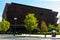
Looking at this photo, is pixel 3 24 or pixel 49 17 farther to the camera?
pixel 49 17

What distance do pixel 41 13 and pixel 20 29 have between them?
32.9ft

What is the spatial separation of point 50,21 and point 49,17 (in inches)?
62.8

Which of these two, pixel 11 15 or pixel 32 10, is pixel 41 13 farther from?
pixel 11 15

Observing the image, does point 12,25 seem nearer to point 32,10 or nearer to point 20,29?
point 20,29

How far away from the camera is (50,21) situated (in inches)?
2677

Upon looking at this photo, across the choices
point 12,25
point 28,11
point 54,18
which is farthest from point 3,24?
point 54,18

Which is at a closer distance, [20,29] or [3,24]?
[3,24]

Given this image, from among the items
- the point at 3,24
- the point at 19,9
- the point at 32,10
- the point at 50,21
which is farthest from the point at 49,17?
the point at 3,24

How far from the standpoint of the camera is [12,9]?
217 feet

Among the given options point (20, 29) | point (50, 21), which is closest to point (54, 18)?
point (50, 21)

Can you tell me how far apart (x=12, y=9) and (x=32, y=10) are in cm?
747

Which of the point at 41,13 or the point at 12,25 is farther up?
the point at 41,13

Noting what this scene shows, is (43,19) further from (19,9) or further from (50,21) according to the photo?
A: (19,9)

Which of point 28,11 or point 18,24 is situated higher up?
point 28,11
